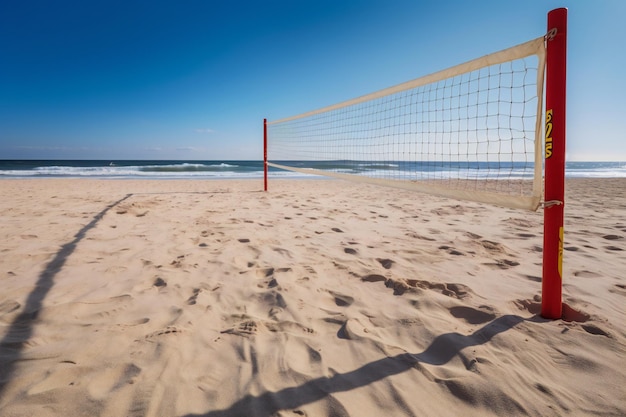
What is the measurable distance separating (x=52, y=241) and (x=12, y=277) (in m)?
0.95

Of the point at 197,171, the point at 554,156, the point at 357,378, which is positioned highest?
the point at 197,171

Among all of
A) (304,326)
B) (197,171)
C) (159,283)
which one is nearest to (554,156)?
(304,326)

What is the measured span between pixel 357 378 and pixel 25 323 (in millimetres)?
1663

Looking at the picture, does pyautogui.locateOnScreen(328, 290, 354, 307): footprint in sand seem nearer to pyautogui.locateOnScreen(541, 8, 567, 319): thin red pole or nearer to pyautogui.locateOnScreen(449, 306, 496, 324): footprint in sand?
pyautogui.locateOnScreen(449, 306, 496, 324): footprint in sand

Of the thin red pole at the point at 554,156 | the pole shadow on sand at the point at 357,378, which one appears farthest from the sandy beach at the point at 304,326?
the thin red pole at the point at 554,156

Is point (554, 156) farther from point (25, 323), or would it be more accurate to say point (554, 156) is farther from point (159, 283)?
point (25, 323)

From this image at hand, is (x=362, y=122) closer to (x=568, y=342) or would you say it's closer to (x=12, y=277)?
(x=568, y=342)

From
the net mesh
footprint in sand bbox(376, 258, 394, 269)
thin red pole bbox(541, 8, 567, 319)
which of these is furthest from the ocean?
thin red pole bbox(541, 8, 567, 319)

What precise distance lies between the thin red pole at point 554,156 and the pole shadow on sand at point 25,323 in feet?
7.98

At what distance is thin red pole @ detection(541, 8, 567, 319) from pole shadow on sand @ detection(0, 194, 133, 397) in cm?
243

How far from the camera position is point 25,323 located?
158 centimetres

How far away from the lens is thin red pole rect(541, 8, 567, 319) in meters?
1.53

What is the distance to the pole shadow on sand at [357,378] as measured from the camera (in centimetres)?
107

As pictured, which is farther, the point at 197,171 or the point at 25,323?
the point at 197,171
